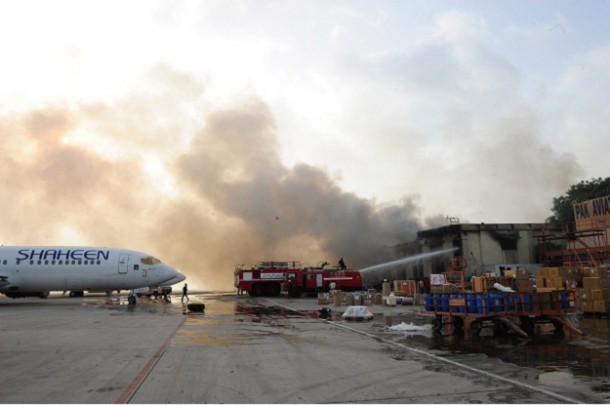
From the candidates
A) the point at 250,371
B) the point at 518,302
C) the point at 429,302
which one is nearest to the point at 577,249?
the point at 518,302

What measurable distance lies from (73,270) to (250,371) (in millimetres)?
23372

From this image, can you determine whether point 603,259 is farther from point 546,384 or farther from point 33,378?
point 33,378

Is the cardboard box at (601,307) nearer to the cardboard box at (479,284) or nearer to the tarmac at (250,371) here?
the cardboard box at (479,284)

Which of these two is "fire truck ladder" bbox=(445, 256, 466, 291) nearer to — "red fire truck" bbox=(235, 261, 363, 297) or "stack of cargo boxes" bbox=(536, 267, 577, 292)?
"red fire truck" bbox=(235, 261, 363, 297)

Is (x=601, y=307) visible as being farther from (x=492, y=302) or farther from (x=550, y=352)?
(x=550, y=352)

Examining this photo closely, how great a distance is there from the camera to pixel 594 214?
129 feet

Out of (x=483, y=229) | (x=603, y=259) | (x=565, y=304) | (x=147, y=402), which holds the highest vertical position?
(x=483, y=229)

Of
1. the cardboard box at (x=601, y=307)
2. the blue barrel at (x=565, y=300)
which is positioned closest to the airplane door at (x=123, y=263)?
the blue barrel at (x=565, y=300)

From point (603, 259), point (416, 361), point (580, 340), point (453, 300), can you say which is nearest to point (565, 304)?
point (580, 340)

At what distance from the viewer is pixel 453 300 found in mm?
13766

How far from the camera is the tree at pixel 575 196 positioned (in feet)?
181

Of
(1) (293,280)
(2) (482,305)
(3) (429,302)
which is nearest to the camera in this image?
(2) (482,305)

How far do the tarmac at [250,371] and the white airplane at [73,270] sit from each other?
44.8ft

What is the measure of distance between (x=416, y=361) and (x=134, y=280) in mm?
22603
